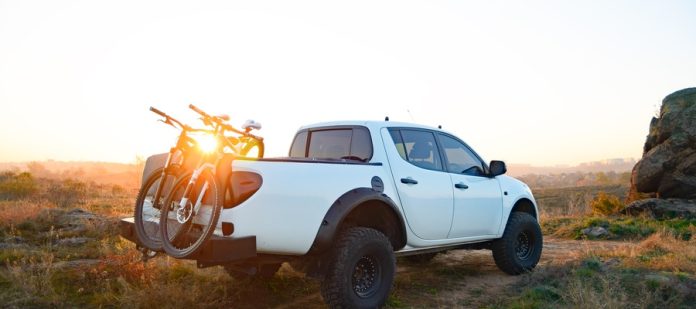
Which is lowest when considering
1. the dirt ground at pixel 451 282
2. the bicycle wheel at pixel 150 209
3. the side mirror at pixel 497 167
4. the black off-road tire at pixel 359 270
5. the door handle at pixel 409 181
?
the dirt ground at pixel 451 282

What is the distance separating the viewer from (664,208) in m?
13.9

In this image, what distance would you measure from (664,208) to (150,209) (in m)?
13.5

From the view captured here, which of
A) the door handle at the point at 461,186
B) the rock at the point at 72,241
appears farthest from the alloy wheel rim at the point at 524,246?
the rock at the point at 72,241

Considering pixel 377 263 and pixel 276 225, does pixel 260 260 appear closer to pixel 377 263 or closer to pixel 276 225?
pixel 276 225

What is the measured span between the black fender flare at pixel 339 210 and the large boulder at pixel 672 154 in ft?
41.1

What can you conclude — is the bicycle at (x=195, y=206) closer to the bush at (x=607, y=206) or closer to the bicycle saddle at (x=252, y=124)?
the bicycle saddle at (x=252, y=124)

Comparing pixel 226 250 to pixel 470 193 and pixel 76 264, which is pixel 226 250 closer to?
pixel 470 193

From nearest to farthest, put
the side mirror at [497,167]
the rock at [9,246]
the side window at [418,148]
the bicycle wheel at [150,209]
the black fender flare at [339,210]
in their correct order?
1. the black fender flare at [339,210]
2. the bicycle wheel at [150,209]
3. the side window at [418,148]
4. the side mirror at [497,167]
5. the rock at [9,246]

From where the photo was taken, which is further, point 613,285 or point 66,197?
point 66,197

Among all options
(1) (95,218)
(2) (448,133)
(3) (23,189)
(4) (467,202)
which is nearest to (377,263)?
(4) (467,202)

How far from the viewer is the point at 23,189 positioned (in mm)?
16797

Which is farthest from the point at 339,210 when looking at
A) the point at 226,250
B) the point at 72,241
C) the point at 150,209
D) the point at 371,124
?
the point at 72,241

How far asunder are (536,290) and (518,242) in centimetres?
171

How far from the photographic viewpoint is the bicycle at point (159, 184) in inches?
184
